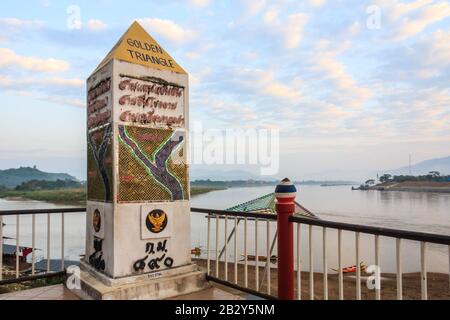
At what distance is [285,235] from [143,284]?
1608mm

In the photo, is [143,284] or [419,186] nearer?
[143,284]

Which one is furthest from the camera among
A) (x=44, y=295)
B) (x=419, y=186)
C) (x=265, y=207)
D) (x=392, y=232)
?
(x=419, y=186)

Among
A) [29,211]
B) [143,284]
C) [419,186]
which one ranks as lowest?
[419,186]

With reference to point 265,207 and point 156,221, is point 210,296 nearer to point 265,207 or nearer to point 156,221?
point 156,221

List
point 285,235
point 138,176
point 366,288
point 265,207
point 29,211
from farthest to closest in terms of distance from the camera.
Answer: point 366,288, point 265,207, point 29,211, point 138,176, point 285,235

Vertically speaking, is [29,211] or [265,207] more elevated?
[29,211]

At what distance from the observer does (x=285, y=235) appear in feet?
10.5

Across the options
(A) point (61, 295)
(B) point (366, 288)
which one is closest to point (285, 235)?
(A) point (61, 295)

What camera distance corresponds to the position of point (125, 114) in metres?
3.65

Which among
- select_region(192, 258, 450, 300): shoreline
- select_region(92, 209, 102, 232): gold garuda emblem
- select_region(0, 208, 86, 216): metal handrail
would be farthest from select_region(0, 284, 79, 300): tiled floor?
select_region(192, 258, 450, 300): shoreline

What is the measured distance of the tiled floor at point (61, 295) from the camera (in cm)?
379

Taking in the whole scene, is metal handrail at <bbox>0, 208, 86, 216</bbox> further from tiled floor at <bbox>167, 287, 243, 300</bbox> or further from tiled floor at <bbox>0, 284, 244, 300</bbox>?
tiled floor at <bbox>167, 287, 243, 300</bbox>
